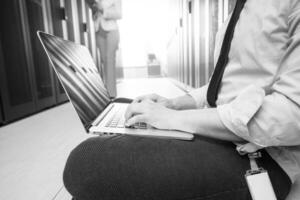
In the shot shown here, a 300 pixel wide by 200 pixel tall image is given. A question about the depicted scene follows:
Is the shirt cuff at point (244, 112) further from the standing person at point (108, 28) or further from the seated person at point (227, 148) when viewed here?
the standing person at point (108, 28)

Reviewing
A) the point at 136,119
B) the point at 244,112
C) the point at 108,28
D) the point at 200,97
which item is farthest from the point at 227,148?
the point at 108,28

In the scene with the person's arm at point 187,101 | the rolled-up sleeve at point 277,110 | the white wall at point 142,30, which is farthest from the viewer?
the white wall at point 142,30

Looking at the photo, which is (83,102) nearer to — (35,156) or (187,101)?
(187,101)

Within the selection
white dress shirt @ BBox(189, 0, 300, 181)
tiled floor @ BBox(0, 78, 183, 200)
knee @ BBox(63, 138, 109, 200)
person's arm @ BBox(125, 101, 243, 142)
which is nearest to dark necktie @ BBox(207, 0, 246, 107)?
white dress shirt @ BBox(189, 0, 300, 181)

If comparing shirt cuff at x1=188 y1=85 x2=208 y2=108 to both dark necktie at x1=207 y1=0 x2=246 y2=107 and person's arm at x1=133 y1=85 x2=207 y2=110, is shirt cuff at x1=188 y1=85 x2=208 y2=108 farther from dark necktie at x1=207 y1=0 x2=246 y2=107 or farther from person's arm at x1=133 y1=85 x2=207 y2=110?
dark necktie at x1=207 y1=0 x2=246 y2=107

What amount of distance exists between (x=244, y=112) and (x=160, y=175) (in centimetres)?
20

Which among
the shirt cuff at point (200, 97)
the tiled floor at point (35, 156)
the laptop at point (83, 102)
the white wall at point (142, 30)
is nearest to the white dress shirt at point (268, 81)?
the laptop at point (83, 102)

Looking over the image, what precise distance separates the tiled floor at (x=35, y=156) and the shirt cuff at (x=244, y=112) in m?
0.63

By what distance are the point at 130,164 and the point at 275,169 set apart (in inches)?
11.8

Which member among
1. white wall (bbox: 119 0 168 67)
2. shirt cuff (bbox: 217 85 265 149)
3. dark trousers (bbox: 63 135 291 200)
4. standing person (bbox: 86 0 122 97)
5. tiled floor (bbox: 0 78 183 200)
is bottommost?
tiled floor (bbox: 0 78 183 200)

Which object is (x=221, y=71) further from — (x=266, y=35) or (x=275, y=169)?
(x=275, y=169)

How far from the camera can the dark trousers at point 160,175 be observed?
1.35 ft

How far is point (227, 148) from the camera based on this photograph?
46 centimetres

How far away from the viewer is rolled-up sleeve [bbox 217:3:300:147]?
1.20 feet
